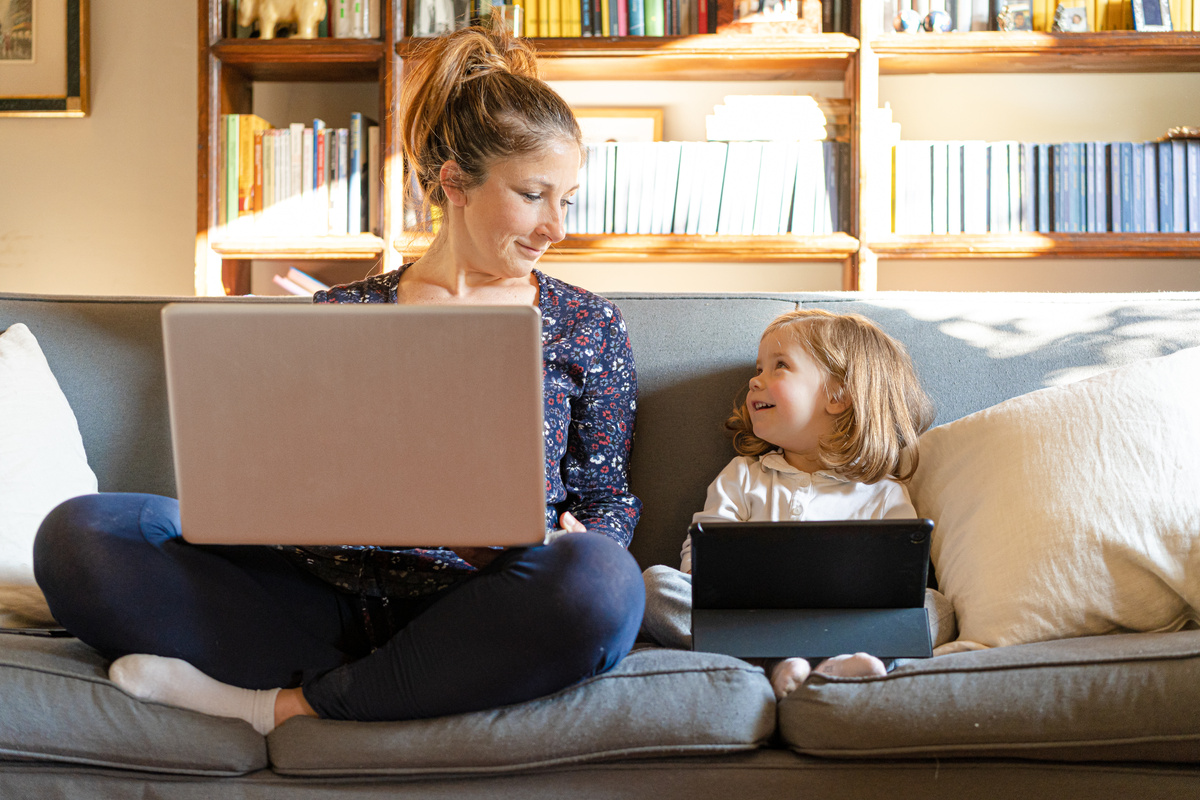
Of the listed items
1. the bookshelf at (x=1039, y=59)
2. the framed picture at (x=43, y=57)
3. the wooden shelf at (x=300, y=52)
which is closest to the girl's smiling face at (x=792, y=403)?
the bookshelf at (x=1039, y=59)

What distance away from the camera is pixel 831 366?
135 cm

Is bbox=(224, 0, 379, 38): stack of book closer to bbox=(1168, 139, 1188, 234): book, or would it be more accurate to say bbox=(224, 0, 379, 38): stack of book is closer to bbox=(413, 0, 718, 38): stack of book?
bbox=(413, 0, 718, 38): stack of book

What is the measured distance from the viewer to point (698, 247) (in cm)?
214

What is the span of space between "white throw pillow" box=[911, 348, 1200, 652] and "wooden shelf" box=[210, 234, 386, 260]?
140cm

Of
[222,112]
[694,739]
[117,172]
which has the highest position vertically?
[222,112]

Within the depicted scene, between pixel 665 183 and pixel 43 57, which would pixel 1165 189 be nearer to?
pixel 665 183

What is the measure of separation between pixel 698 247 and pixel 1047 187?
0.76 metres

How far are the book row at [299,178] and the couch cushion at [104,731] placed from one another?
1.46m

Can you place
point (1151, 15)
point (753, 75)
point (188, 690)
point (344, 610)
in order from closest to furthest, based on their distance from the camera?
point (188, 690) → point (344, 610) → point (1151, 15) → point (753, 75)

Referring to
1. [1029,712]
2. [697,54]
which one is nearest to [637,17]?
[697,54]

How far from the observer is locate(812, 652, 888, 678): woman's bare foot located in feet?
3.17

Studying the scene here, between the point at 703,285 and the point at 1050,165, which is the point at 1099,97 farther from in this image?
the point at 703,285

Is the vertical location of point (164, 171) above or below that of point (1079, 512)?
above

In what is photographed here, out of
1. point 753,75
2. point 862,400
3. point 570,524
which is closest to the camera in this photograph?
point 570,524
